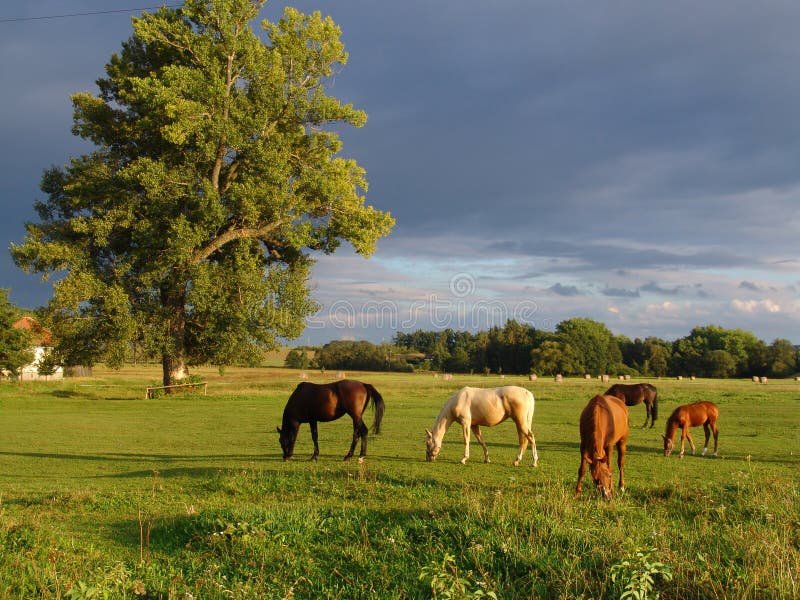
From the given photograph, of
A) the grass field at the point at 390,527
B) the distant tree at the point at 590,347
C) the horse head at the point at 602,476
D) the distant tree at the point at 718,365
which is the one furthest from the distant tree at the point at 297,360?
the horse head at the point at 602,476

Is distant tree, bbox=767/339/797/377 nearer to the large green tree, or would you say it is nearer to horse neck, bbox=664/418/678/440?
the large green tree

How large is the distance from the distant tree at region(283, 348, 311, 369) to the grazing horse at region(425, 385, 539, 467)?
80971 millimetres

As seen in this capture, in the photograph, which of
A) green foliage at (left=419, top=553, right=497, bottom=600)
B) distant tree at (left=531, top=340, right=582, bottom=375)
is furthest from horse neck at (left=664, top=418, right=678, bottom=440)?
distant tree at (left=531, top=340, right=582, bottom=375)

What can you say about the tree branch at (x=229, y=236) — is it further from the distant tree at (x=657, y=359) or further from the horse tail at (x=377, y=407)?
the distant tree at (x=657, y=359)

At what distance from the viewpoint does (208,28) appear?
109 feet

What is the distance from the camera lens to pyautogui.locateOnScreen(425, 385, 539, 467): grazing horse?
45.0ft

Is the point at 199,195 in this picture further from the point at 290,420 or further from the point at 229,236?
the point at 290,420

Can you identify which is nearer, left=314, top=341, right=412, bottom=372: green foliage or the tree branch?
the tree branch

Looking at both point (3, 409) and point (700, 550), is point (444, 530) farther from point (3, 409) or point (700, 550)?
point (3, 409)

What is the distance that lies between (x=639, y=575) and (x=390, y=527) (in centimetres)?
299

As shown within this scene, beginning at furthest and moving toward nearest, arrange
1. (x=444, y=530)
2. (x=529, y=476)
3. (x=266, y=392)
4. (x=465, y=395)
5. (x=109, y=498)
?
(x=266, y=392)
(x=465, y=395)
(x=529, y=476)
(x=109, y=498)
(x=444, y=530)

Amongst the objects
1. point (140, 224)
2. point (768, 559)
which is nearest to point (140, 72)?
point (140, 224)

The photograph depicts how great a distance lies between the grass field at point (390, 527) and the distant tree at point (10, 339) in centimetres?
3672

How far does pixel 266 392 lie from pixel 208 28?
2121 cm
